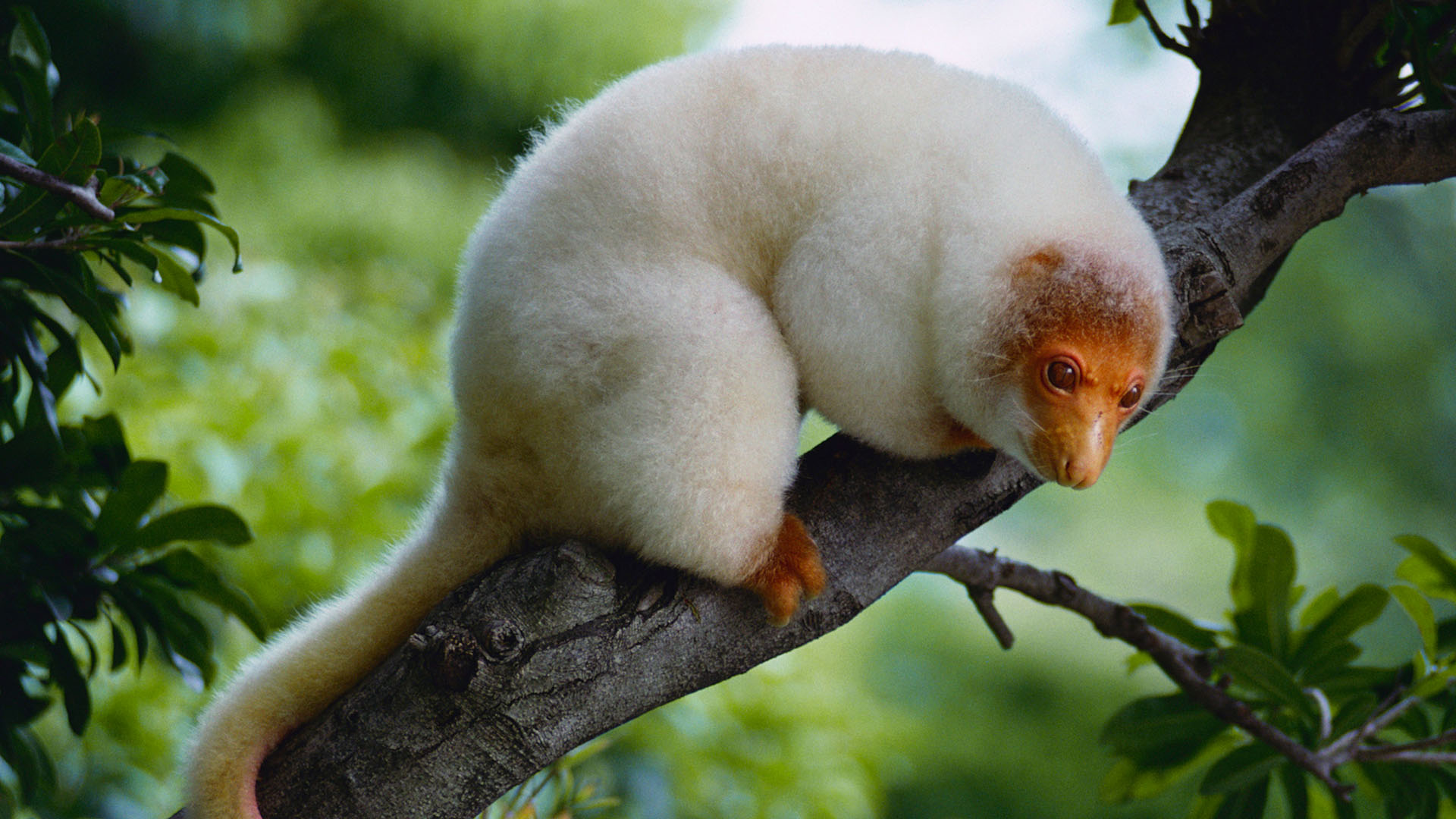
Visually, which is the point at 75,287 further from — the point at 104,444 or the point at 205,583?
the point at 205,583

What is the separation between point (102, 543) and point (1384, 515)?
7269 mm

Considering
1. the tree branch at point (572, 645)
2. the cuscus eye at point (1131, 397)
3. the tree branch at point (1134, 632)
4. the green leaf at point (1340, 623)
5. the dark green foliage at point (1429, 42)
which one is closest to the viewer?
the tree branch at point (572, 645)

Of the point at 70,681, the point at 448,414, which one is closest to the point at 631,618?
the point at 70,681

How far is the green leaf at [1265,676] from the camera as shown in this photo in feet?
5.94

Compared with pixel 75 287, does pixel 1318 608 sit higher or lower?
lower

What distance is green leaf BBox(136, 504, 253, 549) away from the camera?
1.64m

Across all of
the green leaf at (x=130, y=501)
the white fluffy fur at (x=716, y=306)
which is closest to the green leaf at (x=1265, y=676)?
the white fluffy fur at (x=716, y=306)

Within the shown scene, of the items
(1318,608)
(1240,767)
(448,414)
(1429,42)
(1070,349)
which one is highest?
(1429,42)

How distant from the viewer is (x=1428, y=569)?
81.2 inches

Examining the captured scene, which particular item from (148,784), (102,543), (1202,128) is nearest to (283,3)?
(148,784)

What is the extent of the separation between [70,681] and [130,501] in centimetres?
28

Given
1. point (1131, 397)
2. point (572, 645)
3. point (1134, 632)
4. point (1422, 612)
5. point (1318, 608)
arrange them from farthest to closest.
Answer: point (1318, 608) → point (1422, 612) → point (1134, 632) → point (1131, 397) → point (572, 645)

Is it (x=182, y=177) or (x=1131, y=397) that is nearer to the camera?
(x=1131, y=397)

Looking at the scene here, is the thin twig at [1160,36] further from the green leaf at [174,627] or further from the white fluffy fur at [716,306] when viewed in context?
the green leaf at [174,627]
